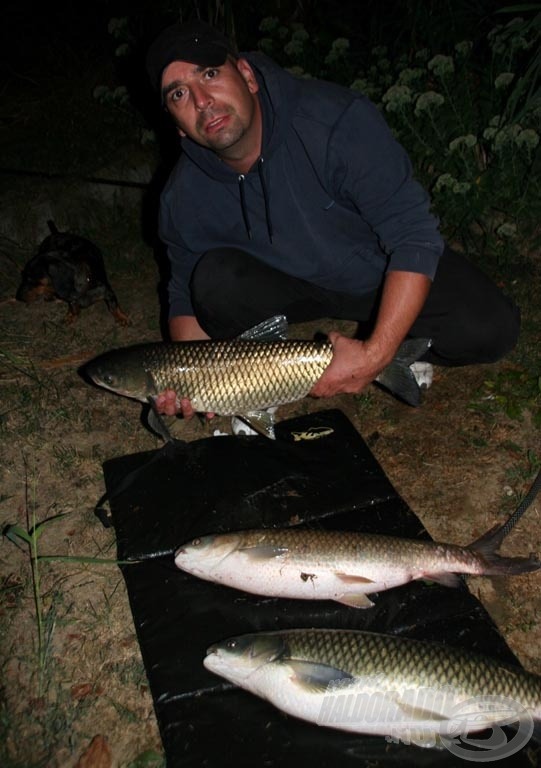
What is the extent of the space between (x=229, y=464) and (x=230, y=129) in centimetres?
162

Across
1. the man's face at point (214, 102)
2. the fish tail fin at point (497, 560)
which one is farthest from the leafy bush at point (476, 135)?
the fish tail fin at point (497, 560)

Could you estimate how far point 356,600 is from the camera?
228 centimetres

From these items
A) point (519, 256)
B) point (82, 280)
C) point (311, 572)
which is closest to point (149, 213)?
point (82, 280)

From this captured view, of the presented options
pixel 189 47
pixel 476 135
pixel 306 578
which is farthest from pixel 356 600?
pixel 476 135

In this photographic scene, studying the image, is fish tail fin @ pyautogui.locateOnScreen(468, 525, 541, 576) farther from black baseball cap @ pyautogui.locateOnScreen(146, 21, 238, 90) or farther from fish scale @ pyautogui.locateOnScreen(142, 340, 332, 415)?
black baseball cap @ pyautogui.locateOnScreen(146, 21, 238, 90)

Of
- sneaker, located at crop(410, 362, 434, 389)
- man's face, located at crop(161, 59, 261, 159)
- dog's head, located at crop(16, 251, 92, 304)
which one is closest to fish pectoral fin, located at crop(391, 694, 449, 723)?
sneaker, located at crop(410, 362, 434, 389)

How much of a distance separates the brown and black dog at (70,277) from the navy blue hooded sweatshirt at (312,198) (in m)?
1.20

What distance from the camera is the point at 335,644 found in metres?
2.00

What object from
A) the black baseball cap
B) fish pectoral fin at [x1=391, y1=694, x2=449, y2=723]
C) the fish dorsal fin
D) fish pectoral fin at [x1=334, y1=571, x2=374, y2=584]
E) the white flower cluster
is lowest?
fish pectoral fin at [x1=334, y1=571, x2=374, y2=584]

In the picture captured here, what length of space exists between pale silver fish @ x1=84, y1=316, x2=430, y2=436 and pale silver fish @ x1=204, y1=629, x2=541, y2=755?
111 centimetres

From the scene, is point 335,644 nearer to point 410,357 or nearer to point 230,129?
point 410,357

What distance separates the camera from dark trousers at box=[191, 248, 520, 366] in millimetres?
A: 3143

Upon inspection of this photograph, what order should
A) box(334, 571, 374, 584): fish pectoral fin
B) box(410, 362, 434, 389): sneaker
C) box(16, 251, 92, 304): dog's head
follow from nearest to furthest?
box(334, 571, 374, 584): fish pectoral fin, box(410, 362, 434, 389): sneaker, box(16, 251, 92, 304): dog's head

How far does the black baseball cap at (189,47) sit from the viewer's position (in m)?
2.59
